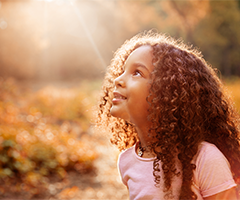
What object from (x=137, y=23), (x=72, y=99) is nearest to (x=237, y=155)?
(x=72, y=99)

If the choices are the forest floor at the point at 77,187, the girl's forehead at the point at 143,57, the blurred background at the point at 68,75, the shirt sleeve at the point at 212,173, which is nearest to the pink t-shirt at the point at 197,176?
the shirt sleeve at the point at 212,173

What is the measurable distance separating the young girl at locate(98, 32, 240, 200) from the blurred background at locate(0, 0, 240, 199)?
613mm

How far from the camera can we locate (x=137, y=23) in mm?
15227

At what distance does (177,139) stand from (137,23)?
14.9 meters

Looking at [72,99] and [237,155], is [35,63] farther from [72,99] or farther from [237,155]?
[237,155]

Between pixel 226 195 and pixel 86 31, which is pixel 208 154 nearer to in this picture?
pixel 226 195

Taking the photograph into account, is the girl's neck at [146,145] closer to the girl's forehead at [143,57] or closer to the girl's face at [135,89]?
the girl's face at [135,89]

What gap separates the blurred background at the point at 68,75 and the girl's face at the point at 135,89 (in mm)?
562

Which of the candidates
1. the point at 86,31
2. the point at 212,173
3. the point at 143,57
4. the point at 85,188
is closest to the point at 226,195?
the point at 212,173

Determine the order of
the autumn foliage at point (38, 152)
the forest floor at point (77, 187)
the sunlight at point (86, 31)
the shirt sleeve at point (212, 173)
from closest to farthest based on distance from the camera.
→ 1. the shirt sleeve at point (212, 173)
2. the forest floor at point (77, 187)
3. the autumn foliage at point (38, 152)
4. the sunlight at point (86, 31)

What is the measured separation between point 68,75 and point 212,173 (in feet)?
56.7

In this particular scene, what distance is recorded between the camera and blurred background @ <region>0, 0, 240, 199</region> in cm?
316

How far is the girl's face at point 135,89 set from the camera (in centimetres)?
119

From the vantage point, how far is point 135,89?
3.90 ft
